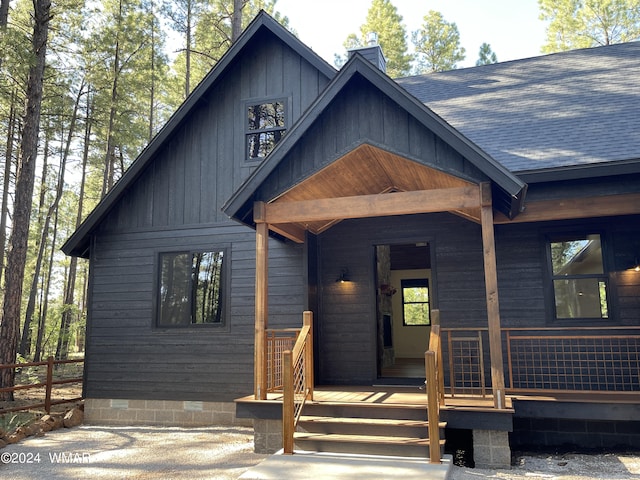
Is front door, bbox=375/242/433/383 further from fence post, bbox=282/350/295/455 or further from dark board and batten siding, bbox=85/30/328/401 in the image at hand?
fence post, bbox=282/350/295/455

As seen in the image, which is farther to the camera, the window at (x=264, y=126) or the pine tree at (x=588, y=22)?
the pine tree at (x=588, y=22)

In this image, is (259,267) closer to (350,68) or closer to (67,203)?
(350,68)

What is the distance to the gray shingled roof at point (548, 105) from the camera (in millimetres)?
6918

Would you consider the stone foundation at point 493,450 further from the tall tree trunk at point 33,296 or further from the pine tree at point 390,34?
the pine tree at point 390,34

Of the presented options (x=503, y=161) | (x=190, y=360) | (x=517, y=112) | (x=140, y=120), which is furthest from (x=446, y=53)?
(x=190, y=360)

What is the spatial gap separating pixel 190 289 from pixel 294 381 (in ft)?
11.6

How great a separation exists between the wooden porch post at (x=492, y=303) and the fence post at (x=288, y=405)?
6.99ft

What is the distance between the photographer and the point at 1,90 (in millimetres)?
11438

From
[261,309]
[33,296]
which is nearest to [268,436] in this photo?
[261,309]

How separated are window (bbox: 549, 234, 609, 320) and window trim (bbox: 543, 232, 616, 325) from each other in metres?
0.01

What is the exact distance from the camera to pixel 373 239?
848 cm

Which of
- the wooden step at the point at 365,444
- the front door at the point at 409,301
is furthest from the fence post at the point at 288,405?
the front door at the point at 409,301

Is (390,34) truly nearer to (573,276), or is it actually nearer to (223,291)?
(223,291)

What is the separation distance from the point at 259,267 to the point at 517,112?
5.09 m
